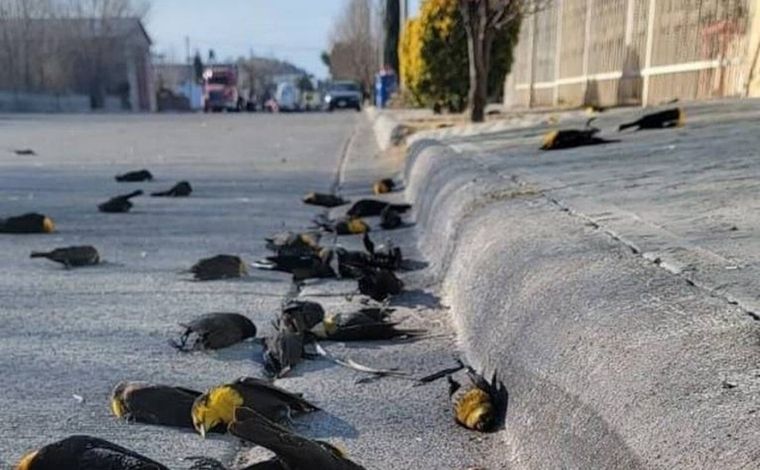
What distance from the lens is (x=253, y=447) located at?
1926 millimetres

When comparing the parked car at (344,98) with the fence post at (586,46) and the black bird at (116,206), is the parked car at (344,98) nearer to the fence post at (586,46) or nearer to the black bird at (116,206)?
the fence post at (586,46)

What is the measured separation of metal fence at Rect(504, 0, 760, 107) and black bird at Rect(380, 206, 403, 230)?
5530 millimetres

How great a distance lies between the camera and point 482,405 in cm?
201

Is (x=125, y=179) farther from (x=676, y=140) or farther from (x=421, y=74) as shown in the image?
(x=421, y=74)

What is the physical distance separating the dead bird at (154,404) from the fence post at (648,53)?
986 centimetres

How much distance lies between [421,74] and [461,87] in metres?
0.76

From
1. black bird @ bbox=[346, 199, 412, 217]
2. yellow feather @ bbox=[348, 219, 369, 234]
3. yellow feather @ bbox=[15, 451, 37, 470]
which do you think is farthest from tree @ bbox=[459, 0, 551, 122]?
yellow feather @ bbox=[15, 451, 37, 470]

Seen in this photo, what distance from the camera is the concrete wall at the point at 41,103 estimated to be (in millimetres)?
45550

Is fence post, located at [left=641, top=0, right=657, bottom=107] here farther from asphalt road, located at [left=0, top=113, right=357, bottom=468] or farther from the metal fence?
asphalt road, located at [left=0, top=113, right=357, bottom=468]

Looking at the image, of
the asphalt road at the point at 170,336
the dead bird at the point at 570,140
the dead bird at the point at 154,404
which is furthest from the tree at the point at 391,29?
the dead bird at the point at 154,404

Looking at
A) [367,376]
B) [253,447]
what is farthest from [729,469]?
[367,376]

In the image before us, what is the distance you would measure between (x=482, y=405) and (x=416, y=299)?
123 centimetres

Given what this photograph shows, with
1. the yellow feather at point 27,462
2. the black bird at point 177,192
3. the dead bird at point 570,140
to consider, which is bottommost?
the black bird at point 177,192

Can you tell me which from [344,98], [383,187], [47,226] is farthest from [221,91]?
[47,226]
